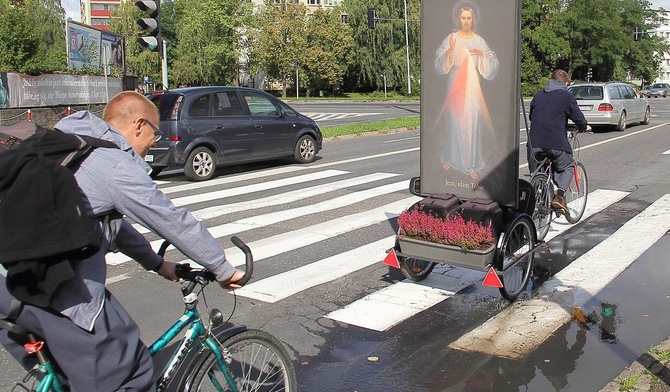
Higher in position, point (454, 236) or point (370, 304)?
point (454, 236)

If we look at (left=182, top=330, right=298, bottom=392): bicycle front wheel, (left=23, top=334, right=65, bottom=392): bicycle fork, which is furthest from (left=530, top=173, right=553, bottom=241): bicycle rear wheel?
(left=23, top=334, right=65, bottom=392): bicycle fork

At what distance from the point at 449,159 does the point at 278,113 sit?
8148 millimetres

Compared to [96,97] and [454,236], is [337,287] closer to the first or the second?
[454,236]

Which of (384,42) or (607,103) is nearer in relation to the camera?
(607,103)

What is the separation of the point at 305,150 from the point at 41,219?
12239mm

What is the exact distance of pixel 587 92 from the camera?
21812 mm

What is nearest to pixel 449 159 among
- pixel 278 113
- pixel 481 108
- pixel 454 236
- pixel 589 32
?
pixel 481 108

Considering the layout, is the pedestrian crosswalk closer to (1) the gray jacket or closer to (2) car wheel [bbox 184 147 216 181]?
(2) car wheel [bbox 184 147 216 181]

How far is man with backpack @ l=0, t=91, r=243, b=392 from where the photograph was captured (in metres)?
2.45

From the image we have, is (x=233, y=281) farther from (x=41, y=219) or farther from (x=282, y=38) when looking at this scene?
(x=282, y=38)

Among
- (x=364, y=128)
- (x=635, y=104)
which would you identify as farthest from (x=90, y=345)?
(x=635, y=104)

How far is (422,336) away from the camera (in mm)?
5008

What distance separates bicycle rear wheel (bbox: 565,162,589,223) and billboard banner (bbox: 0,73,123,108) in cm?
1694

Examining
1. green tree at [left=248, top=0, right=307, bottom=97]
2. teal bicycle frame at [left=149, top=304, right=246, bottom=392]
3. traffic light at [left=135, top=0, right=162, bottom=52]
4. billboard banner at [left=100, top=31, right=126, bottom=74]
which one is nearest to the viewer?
teal bicycle frame at [left=149, top=304, right=246, bottom=392]
